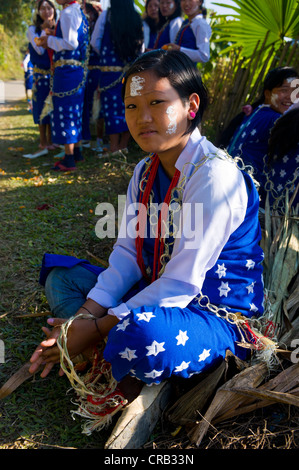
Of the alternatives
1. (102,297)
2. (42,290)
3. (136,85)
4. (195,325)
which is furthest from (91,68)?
(195,325)

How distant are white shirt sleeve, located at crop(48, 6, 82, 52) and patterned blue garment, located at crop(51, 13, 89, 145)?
3.6 inches

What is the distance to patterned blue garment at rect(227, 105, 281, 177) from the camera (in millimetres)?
2892

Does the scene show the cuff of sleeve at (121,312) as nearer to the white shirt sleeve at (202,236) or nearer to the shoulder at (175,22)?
the white shirt sleeve at (202,236)

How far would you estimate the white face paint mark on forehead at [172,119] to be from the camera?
5.07 ft

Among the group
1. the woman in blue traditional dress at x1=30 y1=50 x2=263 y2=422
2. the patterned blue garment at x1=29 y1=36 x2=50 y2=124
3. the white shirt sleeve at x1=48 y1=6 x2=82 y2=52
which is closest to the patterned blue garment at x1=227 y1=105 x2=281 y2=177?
the woman in blue traditional dress at x1=30 y1=50 x2=263 y2=422

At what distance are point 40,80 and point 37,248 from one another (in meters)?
2.87

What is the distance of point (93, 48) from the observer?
4688 mm

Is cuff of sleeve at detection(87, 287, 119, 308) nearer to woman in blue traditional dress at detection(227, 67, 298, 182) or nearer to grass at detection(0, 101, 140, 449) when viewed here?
grass at detection(0, 101, 140, 449)

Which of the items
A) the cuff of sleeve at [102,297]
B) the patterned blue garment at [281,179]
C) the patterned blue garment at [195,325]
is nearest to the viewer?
the patterned blue garment at [195,325]

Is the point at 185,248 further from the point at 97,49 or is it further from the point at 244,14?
the point at 97,49

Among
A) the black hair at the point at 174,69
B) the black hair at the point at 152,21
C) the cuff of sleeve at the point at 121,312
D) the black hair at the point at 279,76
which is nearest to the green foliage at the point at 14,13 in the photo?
the black hair at the point at 152,21

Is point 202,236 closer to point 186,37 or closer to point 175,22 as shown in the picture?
point 186,37
